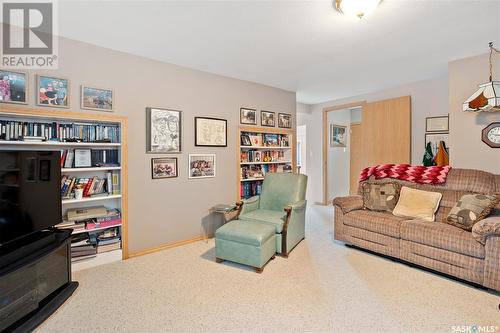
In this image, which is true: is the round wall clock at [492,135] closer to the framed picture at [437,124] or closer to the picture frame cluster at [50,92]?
the framed picture at [437,124]

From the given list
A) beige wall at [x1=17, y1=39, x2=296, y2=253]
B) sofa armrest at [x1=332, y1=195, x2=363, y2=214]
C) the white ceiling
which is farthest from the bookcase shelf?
sofa armrest at [x1=332, y1=195, x2=363, y2=214]

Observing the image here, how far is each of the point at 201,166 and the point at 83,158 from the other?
56.5 inches

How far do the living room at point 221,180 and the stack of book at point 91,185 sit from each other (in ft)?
0.05

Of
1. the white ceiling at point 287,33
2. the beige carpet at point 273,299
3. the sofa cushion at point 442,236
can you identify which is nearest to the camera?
the beige carpet at point 273,299

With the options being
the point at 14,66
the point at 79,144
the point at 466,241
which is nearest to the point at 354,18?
the point at 466,241

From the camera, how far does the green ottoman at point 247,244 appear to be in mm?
2654

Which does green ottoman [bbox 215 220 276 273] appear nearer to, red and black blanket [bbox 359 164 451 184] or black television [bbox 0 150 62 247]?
black television [bbox 0 150 62 247]

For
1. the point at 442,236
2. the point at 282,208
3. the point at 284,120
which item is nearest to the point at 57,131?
the point at 282,208

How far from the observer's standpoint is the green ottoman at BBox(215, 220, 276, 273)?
2.65 metres

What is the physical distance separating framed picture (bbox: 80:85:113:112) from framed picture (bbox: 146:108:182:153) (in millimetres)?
431

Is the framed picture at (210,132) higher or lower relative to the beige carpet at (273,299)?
higher

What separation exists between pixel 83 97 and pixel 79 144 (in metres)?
0.51

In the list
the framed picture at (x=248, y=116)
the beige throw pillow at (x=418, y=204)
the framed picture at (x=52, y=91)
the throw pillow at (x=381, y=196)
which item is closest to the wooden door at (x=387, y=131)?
the throw pillow at (x=381, y=196)

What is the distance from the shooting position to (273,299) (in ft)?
7.09
